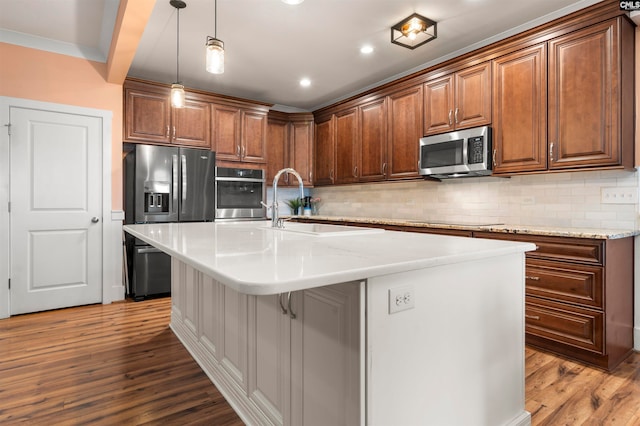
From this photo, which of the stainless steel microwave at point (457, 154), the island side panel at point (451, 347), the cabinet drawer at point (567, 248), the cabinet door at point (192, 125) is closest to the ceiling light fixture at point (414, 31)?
the stainless steel microwave at point (457, 154)

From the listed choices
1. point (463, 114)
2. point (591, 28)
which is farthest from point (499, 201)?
point (591, 28)

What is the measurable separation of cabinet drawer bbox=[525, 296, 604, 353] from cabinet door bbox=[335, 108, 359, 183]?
256 centimetres

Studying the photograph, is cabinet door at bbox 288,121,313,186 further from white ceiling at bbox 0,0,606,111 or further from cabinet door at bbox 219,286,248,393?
cabinet door at bbox 219,286,248,393

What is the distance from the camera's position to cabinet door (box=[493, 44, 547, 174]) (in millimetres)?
2809

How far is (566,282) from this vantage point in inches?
94.4

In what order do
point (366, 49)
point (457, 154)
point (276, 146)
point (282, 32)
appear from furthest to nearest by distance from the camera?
point (276, 146) < point (366, 49) < point (457, 154) < point (282, 32)

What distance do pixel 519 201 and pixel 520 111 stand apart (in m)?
0.79

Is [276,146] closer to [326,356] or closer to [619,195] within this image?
[619,195]

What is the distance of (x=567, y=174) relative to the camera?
290 cm

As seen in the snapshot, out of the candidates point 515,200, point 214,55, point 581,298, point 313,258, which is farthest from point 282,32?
point 581,298

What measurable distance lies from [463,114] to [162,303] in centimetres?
349

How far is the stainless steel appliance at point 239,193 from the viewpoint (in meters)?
4.49

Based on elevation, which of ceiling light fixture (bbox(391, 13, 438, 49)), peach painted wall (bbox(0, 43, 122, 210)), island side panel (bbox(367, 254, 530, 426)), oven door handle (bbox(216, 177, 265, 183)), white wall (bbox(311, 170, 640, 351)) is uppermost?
ceiling light fixture (bbox(391, 13, 438, 49))

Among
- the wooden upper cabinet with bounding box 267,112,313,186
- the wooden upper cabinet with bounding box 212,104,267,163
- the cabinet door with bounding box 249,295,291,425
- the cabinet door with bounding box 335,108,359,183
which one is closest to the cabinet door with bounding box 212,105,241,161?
the wooden upper cabinet with bounding box 212,104,267,163
